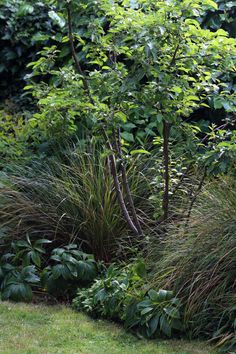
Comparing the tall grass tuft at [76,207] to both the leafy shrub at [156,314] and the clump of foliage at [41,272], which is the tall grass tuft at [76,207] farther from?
the leafy shrub at [156,314]

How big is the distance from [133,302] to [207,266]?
673 millimetres

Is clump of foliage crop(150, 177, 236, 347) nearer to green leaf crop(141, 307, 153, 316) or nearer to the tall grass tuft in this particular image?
green leaf crop(141, 307, 153, 316)

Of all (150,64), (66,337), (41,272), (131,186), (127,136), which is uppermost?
(150,64)

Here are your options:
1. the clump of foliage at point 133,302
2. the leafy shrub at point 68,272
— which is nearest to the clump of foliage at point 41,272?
the leafy shrub at point 68,272

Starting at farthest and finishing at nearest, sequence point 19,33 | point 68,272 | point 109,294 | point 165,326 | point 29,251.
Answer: point 19,33 < point 29,251 < point 68,272 < point 109,294 < point 165,326

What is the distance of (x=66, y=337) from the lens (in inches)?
226

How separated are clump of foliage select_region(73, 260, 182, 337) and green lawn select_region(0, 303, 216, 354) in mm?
105

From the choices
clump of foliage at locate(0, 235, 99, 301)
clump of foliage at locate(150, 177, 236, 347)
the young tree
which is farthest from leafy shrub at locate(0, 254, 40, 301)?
the young tree

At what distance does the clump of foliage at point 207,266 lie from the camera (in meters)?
5.70

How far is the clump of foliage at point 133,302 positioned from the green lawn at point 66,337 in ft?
0.34

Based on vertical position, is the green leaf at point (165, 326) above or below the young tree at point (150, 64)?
below

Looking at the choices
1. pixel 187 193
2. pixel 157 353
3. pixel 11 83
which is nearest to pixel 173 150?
pixel 187 193

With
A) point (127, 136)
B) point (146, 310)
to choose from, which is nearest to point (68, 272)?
point (146, 310)

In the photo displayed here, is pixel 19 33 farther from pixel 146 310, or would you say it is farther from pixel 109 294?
pixel 146 310
